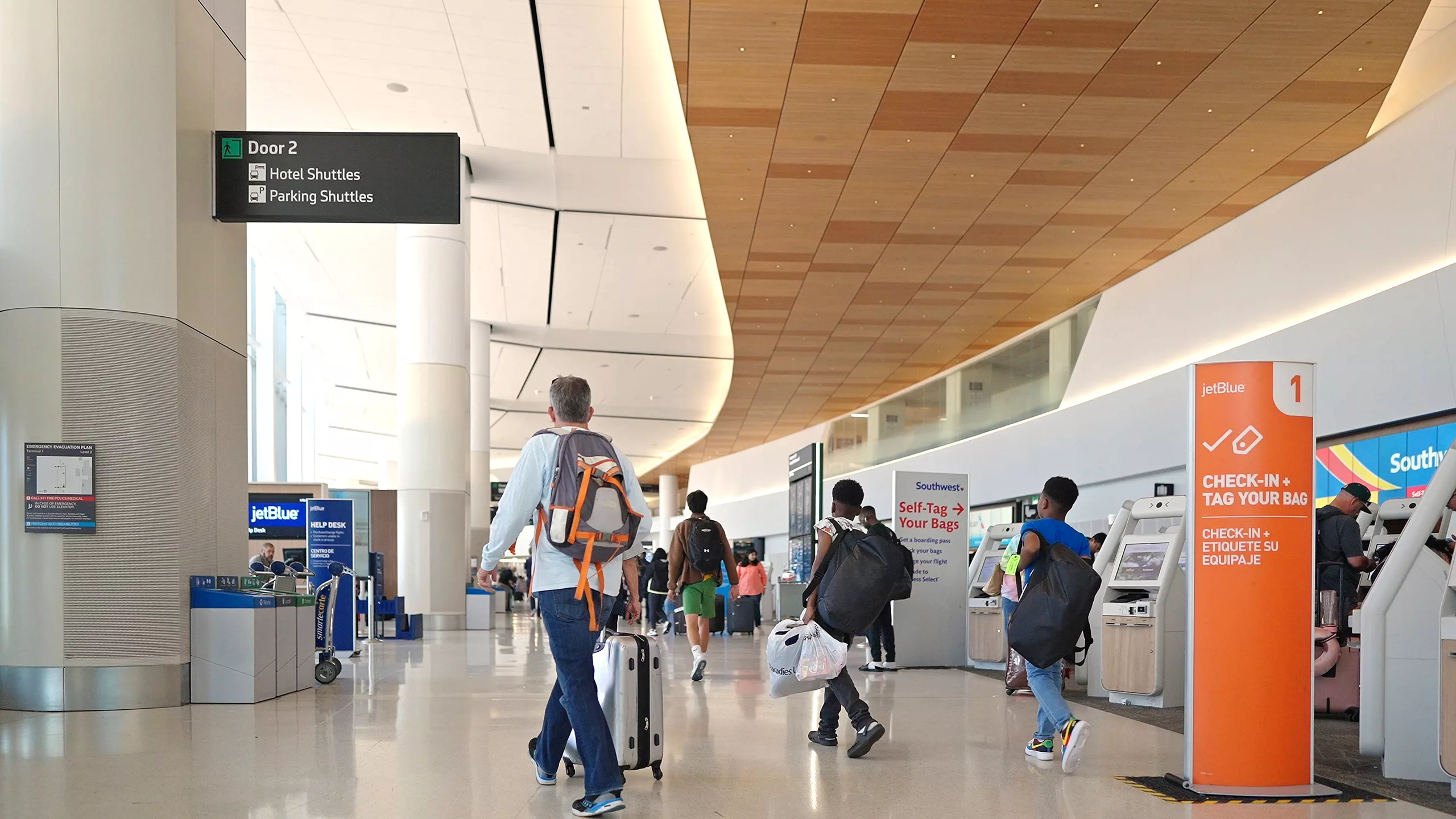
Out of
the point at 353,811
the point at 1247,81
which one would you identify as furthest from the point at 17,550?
the point at 1247,81

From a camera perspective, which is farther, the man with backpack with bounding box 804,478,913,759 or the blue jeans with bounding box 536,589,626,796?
the man with backpack with bounding box 804,478,913,759

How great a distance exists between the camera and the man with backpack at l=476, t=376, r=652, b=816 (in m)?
4.02

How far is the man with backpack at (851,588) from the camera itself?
5559 mm

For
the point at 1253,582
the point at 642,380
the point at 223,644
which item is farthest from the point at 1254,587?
the point at 642,380

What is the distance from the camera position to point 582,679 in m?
4.09

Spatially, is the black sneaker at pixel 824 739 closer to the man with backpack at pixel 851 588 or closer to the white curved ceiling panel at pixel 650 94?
the man with backpack at pixel 851 588

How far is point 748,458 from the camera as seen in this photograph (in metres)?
42.3

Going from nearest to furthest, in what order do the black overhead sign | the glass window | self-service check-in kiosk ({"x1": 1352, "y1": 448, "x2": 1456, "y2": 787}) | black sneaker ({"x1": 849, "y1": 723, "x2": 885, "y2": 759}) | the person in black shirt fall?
self-service check-in kiosk ({"x1": 1352, "y1": 448, "x2": 1456, "y2": 787})
black sneaker ({"x1": 849, "y1": 723, "x2": 885, "y2": 759})
the black overhead sign
the person in black shirt
the glass window

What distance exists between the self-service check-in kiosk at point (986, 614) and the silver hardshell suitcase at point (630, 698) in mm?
6221

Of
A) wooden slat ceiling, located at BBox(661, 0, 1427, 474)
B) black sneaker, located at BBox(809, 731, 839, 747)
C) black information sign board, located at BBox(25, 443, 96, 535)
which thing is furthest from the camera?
wooden slat ceiling, located at BBox(661, 0, 1427, 474)

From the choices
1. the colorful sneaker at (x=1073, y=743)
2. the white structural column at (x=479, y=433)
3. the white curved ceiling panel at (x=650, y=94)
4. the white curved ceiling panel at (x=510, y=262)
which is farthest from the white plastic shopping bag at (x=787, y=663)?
the white structural column at (x=479, y=433)

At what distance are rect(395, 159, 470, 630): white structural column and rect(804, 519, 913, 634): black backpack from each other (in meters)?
12.6

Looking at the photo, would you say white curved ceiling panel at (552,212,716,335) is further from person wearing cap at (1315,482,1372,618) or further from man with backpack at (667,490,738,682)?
person wearing cap at (1315,482,1372,618)

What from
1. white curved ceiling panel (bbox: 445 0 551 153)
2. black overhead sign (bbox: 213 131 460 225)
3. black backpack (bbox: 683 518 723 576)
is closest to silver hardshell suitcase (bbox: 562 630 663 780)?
black overhead sign (bbox: 213 131 460 225)
